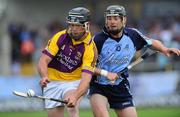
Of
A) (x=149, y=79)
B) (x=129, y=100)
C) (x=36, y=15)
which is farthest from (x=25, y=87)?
(x=129, y=100)

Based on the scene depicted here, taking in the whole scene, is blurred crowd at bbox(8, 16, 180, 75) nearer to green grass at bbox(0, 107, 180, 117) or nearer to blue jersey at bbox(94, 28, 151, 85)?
green grass at bbox(0, 107, 180, 117)

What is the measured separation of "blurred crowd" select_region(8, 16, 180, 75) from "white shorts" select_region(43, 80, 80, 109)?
1083 cm

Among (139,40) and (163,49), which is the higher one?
(139,40)

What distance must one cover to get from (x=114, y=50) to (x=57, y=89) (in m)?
1.09

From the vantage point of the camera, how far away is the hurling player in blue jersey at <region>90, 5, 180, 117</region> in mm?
11719

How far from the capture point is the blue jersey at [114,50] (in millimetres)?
11852

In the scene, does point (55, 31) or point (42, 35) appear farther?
point (55, 31)

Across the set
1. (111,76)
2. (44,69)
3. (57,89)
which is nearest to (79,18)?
(44,69)

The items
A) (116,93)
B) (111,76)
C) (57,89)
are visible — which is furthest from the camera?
(116,93)

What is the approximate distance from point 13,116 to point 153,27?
22.1ft

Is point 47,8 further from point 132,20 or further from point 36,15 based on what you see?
point 132,20

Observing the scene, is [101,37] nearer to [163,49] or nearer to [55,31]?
[163,49]

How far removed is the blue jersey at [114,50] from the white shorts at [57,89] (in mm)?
485

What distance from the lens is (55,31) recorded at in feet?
78.1
